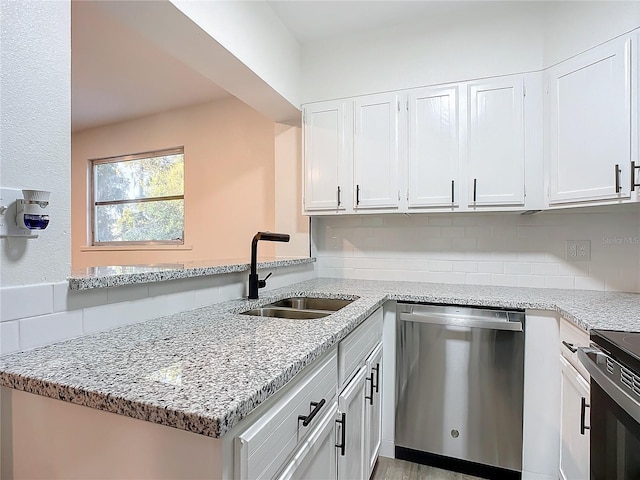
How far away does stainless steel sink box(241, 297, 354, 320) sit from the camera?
1646mm

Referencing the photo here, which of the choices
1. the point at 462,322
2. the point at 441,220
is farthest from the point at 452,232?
the point at 462,322

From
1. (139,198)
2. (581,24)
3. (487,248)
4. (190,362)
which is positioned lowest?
(190,362)

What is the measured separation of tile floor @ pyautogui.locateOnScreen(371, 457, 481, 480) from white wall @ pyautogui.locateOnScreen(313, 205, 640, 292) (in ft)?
3.79

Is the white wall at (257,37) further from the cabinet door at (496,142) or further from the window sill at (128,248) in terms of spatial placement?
the window sill at (128,248)

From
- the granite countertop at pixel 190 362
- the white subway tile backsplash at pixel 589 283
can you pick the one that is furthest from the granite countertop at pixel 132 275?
the white subway tile backsplash at pixel 589 283

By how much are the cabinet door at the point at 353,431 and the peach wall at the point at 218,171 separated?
1.67 m

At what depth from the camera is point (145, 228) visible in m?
4.07

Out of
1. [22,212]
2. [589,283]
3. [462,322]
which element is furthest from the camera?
[589,283]

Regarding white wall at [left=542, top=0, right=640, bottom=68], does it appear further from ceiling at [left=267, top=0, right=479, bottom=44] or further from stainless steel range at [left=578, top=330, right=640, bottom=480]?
stainless steel range at [left=578, top=330, right=640, bottom=480]

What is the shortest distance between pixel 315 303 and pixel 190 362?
48.1 inches

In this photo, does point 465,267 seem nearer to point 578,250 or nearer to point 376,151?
point 578,250

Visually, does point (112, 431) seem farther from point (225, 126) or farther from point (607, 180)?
point (225, 126)

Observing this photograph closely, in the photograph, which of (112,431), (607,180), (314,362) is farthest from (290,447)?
(607,180)

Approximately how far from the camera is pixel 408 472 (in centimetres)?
192
